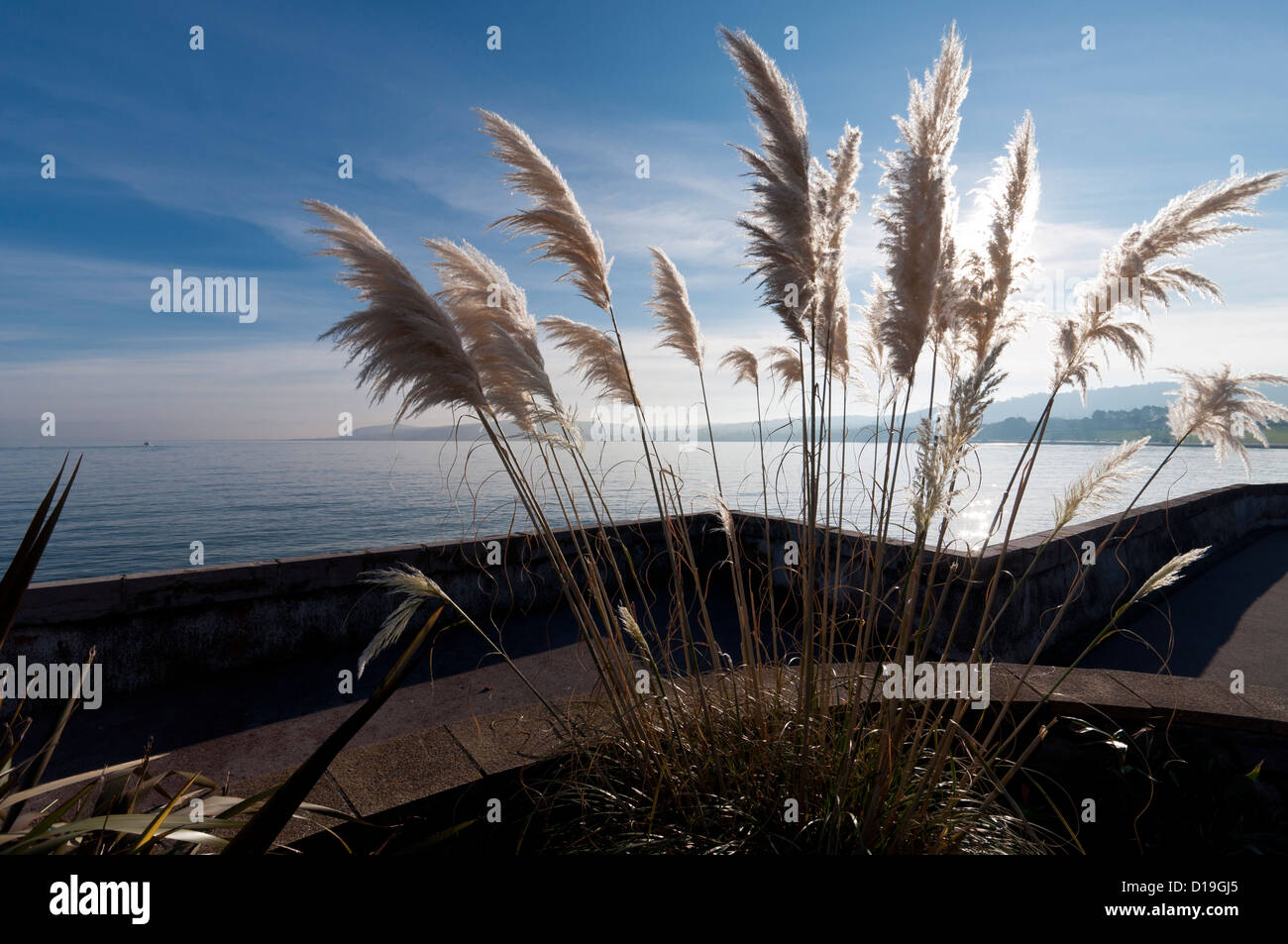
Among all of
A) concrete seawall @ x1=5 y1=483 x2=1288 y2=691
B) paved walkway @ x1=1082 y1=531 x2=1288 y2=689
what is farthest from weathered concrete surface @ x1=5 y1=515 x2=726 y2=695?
paved walkway @ x1=1082 y1=531 x2=1288 y2=689

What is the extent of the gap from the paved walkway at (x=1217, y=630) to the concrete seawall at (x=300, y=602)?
13.8 inches

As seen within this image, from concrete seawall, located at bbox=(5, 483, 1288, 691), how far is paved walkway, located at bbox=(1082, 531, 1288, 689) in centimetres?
35

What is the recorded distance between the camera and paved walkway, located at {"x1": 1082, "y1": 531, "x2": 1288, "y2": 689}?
4.05 meters

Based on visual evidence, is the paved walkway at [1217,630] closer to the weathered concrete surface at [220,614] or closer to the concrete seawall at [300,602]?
the concrete seawall at [300,602]

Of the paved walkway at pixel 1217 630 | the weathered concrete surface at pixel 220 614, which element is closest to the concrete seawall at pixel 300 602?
the weathered concrete surface at pixel 220 614

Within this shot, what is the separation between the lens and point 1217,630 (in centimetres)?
482

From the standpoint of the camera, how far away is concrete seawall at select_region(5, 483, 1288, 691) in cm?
334

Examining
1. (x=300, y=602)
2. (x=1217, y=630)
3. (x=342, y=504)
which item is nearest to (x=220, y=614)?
(x=300, y=602)

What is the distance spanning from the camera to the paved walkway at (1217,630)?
159 inches

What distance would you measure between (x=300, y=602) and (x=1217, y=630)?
6.53m

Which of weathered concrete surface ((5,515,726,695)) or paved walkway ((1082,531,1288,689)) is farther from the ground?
weathered concrete surface ((5,515,726,695))

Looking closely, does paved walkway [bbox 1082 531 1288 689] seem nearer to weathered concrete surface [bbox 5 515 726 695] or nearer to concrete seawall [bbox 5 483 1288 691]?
concrete seawall [bbox 5 483 1288 691]

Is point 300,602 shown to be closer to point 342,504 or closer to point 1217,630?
point 1217,630

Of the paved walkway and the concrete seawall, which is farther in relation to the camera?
the paved walkway
